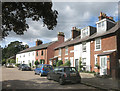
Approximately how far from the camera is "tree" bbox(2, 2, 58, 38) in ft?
29.9

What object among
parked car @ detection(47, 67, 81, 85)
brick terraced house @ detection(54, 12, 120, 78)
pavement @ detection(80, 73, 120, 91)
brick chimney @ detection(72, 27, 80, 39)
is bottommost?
pavement @ detection(80, 73, 120, 91)

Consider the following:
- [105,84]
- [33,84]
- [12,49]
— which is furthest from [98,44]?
[12,49]

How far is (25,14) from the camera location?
10.0 meters

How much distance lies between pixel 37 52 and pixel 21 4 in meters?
30.1

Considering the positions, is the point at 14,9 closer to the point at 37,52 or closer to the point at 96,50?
the point at 96,50

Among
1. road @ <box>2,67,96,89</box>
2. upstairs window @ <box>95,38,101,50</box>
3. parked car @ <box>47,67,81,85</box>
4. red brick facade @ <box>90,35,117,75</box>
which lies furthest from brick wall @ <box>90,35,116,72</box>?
road @ <box>2,67,96,89</box>

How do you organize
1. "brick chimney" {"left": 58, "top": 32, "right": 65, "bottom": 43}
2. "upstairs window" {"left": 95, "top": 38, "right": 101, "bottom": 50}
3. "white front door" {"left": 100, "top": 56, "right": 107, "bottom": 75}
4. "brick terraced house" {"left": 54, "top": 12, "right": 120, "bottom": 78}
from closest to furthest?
1. "brick terraced house" {"left": 54, "top": 12, "right": 120, "bottom": 78}
2. "white front door" {"left": 100, "top": 56, "right": 107, "bottom": 75}
3. "upstairs window" {"left": 95, "top": 38, "right": 101, "bottom": 50}
4. "brick chimney" {"left": 58, "top": 32, "right": 65, "bottom": 43}

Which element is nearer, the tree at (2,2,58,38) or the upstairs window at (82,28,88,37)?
the tree at (2,2,58,38)

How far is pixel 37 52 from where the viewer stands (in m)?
38.6

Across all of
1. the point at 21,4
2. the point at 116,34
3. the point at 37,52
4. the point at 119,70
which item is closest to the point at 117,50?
the point at 116,34

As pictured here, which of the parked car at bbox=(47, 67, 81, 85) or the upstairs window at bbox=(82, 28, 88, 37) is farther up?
the upstairs window at bbox=(82, 28, 88, 37)

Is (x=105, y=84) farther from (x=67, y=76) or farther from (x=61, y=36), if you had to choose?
(x=61, y=36)

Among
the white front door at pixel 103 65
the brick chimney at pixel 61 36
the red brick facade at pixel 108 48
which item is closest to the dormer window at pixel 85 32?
the red brick facade at pixel 108 48

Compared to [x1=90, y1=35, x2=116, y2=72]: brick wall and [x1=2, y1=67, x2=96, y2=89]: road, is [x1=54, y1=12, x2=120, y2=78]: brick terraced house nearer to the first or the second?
[x1=90, y1=35, x2=116, y2=72]: brick wall
